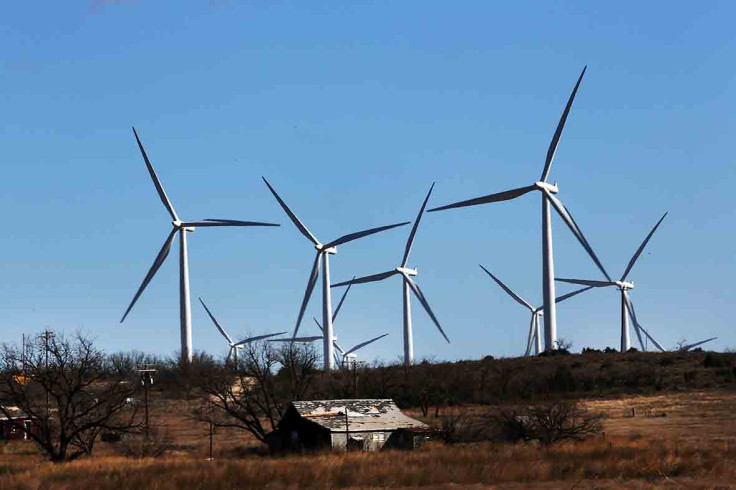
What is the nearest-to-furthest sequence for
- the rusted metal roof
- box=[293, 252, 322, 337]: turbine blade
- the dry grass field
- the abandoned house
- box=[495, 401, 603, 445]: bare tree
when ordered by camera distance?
1. the dry grass field
2. the abandoned house
3. the rusted metal roof
4. box=[495, 401, 603, 445]: bare tree
5. box=[293, 252, 322, 337]: turbine blade

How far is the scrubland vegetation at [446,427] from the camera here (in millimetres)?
46250

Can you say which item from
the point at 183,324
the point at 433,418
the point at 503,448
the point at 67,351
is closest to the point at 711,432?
the point at 503,448

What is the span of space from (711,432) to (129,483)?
117ft

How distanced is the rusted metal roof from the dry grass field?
2.91 metres

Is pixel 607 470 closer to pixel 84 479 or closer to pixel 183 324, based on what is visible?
pixel 84 479

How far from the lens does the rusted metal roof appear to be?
2500 inches

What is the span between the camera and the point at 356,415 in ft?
217

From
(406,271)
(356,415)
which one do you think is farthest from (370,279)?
(356,415)

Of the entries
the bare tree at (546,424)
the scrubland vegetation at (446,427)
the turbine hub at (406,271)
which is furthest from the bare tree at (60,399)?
the turbine hub at (406,271)

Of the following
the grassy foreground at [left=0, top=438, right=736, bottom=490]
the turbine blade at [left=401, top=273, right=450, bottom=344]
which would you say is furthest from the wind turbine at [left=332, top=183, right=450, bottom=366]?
the grassy foreground at [left=0, top=438, right=736, bottom=490]

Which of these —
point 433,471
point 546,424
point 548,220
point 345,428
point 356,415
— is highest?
point 548,220

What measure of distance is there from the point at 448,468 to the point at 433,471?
1059 mm

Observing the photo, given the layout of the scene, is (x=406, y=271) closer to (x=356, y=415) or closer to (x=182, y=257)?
(x=182, y=257)

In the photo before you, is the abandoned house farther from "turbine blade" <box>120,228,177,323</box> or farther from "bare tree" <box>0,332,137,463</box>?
"turbine blade" <box>120,228,177,323</box>
